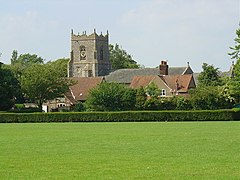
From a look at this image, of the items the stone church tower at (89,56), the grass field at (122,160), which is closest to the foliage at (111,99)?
the stone church tower at (89,56)

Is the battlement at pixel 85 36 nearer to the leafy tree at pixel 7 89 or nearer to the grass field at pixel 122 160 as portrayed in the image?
the leafy tree at pixel 7 89

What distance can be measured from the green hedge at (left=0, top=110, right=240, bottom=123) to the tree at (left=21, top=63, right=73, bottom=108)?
91.3 feet

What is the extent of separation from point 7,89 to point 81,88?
29.3m

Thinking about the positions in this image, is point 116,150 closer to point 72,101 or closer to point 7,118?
point 7,118

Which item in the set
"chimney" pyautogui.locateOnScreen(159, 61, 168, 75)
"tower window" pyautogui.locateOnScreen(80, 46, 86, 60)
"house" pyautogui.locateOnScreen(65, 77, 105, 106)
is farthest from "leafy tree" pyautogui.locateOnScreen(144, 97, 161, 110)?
"tower window" pyautogui.locateOnScreen(80, 46, 86, 60)

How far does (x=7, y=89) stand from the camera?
87.5 m

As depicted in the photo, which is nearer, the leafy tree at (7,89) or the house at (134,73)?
the leafy tree at (7,89)

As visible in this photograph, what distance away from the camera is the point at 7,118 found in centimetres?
7075

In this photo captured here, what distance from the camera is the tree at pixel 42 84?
9875 cm

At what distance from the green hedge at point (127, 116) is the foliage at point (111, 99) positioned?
51.1ft

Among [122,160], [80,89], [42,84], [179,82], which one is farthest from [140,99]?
[122,160]

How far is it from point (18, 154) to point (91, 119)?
4612 cm

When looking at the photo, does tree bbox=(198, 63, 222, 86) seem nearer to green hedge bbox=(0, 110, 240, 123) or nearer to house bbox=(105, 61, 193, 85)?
house bbox=(105, 61, 193, 85)

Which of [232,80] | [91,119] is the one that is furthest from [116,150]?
[232,80]
